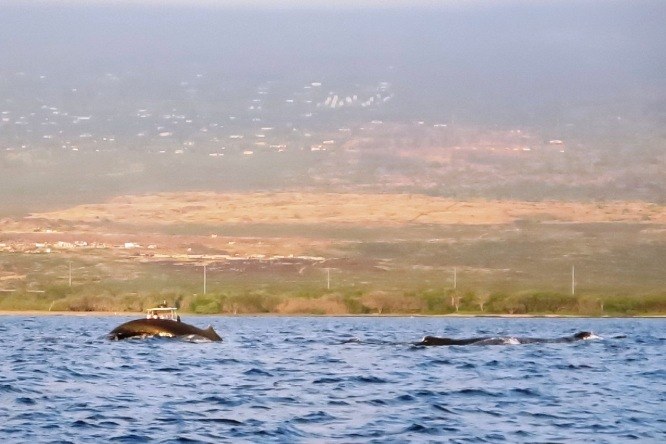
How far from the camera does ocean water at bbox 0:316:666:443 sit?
3039 cm

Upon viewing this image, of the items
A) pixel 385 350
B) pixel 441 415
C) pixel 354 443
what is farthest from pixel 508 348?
pixel 354 443

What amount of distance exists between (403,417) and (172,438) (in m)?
6.62

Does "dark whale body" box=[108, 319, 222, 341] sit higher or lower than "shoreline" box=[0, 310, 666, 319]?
higher

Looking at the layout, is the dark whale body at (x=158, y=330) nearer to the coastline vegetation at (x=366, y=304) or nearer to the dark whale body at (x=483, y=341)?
the dark whale body at (x=483, y=341)

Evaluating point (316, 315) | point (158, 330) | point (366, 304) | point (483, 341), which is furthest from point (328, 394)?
point (366, 304)

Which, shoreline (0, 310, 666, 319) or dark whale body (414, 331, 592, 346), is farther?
shoreline (0, 310, 666, 319)

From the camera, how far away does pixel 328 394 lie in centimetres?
3816

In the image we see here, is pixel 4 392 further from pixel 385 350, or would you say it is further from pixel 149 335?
pixel 149 335

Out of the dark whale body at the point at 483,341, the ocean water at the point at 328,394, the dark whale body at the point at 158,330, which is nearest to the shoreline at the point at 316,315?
the dark whale body at the point at 483,341

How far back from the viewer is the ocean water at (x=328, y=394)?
30.4 m

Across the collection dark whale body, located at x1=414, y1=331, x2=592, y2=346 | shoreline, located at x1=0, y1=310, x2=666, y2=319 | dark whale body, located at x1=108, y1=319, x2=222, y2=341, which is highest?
dark whale body, located at x1=108, y1=319, x2=222, y2=341

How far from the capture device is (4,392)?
37.8m

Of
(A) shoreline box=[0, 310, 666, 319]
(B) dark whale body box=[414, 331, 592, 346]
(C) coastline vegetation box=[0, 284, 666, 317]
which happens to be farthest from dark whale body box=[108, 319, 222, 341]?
(C) coastline vegetation box=[0, 284, 666, 317]

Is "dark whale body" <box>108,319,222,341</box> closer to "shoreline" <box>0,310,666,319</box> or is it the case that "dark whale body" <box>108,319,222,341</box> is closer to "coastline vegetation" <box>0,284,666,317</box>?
"shoreline" <box>0,310,666,319</box>
